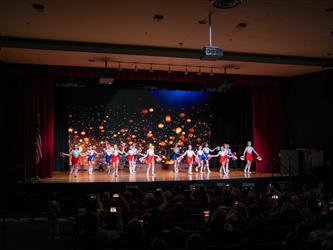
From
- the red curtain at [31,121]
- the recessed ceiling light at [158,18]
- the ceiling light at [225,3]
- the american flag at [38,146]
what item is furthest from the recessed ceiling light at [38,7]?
the red curtain at [31,121]

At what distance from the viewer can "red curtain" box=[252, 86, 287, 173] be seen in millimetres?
16609

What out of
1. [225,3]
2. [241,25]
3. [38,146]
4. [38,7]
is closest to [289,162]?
[241,25]

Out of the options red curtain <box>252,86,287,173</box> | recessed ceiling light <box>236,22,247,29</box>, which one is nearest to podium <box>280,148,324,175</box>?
red curtain <box>252,86,287,173</box>

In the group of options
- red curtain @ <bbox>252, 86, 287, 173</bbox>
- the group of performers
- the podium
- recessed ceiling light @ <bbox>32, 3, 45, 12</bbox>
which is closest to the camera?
recessed ceiling light @ <bbox>32, 3, 45, 12</bbox>

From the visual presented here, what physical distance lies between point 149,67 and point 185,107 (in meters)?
4.54

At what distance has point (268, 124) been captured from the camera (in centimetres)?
1673

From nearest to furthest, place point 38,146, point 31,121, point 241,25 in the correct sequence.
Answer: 1. point 241,25
2. point 38,146
3. point 31,121

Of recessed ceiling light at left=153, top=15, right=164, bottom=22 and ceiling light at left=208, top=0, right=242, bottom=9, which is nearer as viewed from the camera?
ceiling light at left=208, top=0, right=242, bottom=9

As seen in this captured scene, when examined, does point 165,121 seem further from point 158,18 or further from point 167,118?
point 158,18

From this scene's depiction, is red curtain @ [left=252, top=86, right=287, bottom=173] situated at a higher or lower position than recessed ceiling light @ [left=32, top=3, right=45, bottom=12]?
lower

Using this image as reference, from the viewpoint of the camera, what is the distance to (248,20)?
9234 millimetres

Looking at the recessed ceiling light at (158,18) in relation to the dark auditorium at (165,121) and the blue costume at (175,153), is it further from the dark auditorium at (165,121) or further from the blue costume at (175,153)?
the blue costume at (175,153)

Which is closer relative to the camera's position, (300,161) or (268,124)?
(300,161)

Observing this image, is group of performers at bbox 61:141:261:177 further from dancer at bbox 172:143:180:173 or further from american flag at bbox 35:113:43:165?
american flag at bbox 35:113:43:165
